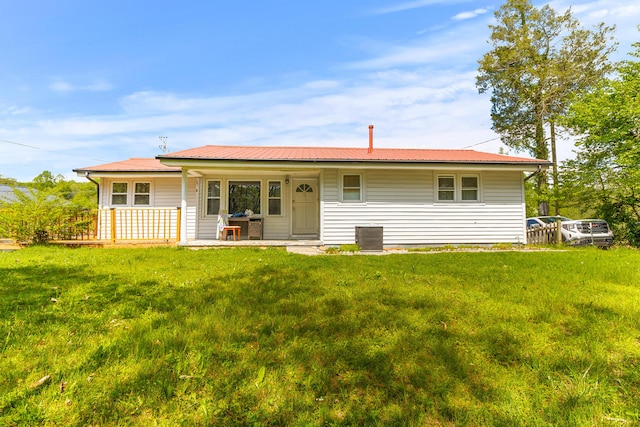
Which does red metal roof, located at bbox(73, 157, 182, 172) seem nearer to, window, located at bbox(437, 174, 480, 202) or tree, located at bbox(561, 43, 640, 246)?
window, located at bbox(437, 174, 480, 202)

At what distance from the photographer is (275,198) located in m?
11.6

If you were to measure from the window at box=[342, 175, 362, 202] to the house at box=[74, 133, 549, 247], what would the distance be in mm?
35

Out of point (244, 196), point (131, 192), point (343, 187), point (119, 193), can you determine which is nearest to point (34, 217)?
point (119, 193)

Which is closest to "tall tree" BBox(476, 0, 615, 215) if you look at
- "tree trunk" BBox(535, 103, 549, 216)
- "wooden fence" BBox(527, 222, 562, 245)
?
"tree trunk" BBox(535, 103, 549, 216)

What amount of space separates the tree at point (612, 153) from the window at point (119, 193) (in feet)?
63.3

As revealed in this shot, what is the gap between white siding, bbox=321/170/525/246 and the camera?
32.5 feet

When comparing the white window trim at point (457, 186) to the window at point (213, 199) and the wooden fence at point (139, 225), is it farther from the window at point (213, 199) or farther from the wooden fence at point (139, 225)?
the wooden fence at point (139, 225)

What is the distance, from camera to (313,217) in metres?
11.8

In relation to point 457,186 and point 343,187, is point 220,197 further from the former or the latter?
point 457,186

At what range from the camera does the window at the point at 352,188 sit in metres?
9.96

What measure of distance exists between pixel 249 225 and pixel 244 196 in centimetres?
156

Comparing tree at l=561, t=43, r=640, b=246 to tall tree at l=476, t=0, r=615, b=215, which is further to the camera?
tall tree at l=476, t=0, r=615, b=215

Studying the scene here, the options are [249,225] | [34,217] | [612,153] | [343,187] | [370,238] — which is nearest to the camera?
[34,217]

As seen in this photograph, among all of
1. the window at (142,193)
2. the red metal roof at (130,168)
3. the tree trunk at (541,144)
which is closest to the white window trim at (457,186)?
the red metal roof at (130,168)
